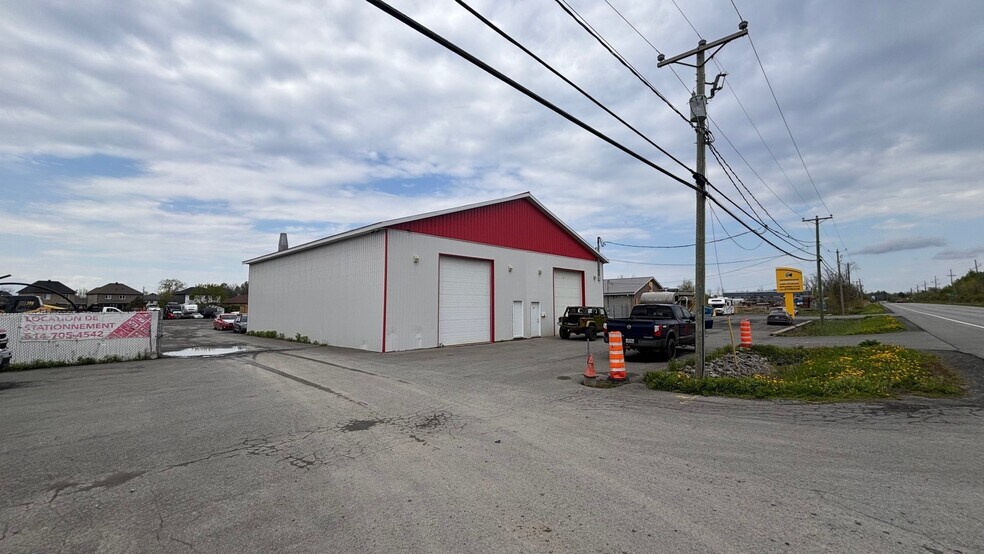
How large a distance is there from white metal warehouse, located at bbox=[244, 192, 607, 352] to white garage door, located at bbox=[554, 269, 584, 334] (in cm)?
7

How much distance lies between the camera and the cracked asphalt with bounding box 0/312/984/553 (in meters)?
3.41

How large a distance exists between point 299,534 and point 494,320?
65.6ft

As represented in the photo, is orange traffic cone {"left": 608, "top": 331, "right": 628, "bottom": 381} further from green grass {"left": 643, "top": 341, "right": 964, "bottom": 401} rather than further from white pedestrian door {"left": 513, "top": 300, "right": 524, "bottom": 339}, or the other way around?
white pedestrian door {"left": 513, "top": 300, "right": 524, "bottom": 339}

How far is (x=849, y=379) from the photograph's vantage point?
898cm

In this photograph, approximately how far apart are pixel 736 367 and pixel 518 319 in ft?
45.3

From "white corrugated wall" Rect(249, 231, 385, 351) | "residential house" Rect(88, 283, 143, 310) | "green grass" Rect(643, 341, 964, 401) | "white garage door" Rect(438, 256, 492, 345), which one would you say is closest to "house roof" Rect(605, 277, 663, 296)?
"white garage door" Rect(438, 256, 492, 345)

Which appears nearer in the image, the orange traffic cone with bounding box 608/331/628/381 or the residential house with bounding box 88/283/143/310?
the orange traffic cone with bounding box 608/331/628/381

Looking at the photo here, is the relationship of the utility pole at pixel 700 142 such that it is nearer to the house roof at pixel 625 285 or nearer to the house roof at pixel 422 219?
the house roof at pixel 422 219

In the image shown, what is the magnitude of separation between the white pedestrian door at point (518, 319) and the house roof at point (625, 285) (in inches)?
1180

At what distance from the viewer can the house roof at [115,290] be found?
102m

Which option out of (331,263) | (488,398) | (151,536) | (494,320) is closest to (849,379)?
(488,398)

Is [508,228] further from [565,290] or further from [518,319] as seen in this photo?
[565,290]

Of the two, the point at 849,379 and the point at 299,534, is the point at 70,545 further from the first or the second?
the point at 849,379

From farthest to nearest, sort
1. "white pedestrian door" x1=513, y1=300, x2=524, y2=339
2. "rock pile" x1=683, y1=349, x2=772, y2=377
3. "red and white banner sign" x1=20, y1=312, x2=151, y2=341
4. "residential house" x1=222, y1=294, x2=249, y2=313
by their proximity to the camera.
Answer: "residential house" x1=222, y1=294, x2=249, y2=313
"white pedestrian door" x1=513, y1=300, x2=524, y2=339
"red and white banner sign" x1=20, y1=312, x2=151, y2=341
"rock pile" x1=683, y1=349, x2=772, y2=377
